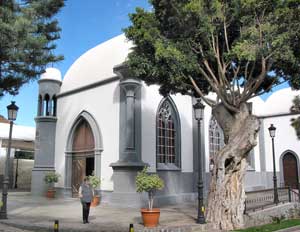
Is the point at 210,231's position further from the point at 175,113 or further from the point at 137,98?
the point at 175,113

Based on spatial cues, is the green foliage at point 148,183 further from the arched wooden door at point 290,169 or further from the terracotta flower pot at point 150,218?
the arched wooden door at point 290,169

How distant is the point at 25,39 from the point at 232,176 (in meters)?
8.25

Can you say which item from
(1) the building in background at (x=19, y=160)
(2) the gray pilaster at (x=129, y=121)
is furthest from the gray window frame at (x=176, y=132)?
(1) the building in background at (x=19, y=160)

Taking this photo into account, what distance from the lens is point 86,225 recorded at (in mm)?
11766

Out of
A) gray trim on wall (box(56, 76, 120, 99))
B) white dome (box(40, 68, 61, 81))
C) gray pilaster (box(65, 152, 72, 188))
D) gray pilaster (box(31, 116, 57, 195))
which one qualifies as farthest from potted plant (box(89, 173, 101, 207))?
white dome (box(40, 68, 61, 81))

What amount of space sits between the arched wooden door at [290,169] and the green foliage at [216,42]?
1656 cm

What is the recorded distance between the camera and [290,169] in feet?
91.7

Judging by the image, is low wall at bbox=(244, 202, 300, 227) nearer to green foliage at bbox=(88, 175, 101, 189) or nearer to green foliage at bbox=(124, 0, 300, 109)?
green foliage at bbox=(124, 0, 300, 109)

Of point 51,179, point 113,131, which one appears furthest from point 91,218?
point 51,179

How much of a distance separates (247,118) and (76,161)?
42.0ft

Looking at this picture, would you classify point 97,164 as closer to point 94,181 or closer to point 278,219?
point 94,181

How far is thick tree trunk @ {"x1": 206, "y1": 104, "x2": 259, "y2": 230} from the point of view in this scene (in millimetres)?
11562

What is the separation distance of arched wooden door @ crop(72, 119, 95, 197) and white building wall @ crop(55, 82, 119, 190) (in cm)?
68

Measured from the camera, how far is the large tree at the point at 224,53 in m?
10.9
